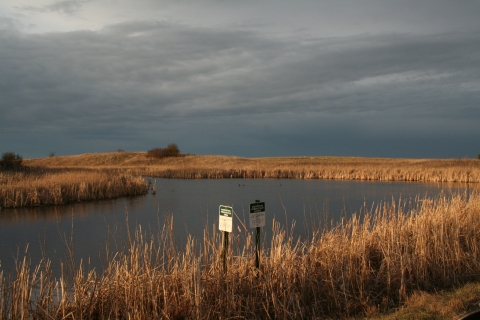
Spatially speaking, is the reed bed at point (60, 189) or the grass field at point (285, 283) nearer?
the grass field at point (285, 283)

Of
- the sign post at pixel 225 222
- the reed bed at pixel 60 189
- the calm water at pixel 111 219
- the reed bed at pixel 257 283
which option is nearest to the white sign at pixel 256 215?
the sign post at pixel 225 222

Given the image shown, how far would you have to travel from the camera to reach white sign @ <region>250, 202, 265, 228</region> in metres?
4.68

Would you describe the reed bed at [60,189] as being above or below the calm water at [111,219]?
above

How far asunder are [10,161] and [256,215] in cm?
2845

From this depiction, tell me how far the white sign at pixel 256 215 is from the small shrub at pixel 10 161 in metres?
26.4

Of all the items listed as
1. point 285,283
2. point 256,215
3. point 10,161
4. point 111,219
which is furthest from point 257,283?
point 10,161

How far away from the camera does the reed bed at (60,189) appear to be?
52.8 feet

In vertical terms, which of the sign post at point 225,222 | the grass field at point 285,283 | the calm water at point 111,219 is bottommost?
the calm water at point 111,219

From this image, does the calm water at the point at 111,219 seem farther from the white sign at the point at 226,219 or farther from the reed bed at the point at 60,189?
the white sign at the point at 226,219

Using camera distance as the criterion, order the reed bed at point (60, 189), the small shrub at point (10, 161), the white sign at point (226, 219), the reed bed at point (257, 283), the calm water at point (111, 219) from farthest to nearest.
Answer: the small shrub at point (10, 161) < the reed bed at point (60, 189) < the calm water at point (111, 219) < the white sign at point (226, 219) < the reed bed at point (257, 283)

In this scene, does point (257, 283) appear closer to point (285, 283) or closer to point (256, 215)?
point (285, 283)

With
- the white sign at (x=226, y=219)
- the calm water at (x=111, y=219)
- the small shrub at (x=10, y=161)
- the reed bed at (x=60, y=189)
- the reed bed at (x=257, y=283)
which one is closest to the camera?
the reed bed at (x=257, y=283)

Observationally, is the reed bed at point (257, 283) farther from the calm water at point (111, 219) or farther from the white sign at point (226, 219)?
the calm water at point (111, 219)

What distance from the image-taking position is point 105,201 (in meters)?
18.7
